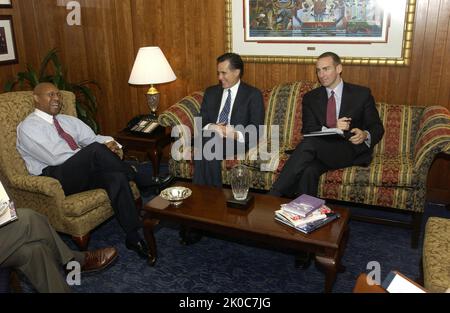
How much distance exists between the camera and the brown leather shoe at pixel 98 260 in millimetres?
2846

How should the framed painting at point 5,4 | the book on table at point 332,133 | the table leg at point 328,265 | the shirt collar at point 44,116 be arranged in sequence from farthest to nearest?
the framed painting at point 5,4
the book on table at point 332,133
the shirt collar at point 44,116
the table leg at point 328,265

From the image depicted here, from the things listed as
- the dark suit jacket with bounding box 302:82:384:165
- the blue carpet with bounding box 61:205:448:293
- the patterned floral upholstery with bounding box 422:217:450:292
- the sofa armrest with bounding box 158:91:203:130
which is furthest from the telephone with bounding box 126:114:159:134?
the patterned floral upholstery with bounding box 422:217:450:292

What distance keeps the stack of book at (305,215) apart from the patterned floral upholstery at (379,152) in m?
0.80

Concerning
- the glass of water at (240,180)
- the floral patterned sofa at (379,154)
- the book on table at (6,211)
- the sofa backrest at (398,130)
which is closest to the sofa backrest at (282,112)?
the floral patterned sofa at (379,154)

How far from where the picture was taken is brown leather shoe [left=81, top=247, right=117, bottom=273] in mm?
2846

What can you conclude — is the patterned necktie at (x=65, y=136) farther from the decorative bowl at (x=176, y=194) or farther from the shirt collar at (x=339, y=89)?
the shirt collar at (x=339, y=89)

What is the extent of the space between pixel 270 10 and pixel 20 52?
2980 millimetres

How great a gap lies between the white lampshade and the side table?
490mm

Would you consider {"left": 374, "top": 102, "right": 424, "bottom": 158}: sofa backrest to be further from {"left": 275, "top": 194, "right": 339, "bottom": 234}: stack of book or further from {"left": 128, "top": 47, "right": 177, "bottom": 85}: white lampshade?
{"left": 128, "top": 47, "right": 177, "bottom": 85}: white lampshade

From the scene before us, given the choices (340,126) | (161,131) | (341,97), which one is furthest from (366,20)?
(161,131)

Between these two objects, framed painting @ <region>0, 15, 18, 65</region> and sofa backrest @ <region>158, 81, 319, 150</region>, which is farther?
framed painting @ <region>0, 15, 18, 65</region>

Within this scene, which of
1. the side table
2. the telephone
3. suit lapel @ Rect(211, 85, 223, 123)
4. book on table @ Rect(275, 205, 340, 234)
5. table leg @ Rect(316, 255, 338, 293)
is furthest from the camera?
the telephone

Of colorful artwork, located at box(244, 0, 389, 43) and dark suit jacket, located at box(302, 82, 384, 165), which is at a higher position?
colorful artwork, located at box(244, 0, 389, 43)
